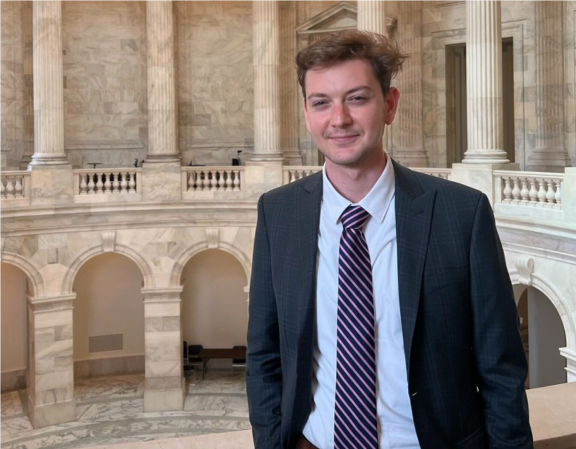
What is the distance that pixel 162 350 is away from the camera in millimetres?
22797

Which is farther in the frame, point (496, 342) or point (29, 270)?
point (29, 270)

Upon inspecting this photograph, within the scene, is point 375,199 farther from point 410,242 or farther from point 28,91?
point 28,91

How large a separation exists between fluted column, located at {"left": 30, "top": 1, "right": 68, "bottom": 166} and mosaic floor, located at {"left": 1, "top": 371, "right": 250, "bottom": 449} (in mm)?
6920

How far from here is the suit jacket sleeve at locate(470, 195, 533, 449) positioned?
2920 mm

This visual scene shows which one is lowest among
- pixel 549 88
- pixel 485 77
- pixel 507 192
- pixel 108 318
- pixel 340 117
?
pixel 108 318

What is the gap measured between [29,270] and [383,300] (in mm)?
19750

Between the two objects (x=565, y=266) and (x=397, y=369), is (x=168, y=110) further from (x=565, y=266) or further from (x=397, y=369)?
(x=397, y=369)

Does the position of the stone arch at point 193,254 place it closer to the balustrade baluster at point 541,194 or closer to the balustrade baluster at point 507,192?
the balustrade baluster at point 507,192

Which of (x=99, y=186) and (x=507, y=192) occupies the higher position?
(x=99, y=186)

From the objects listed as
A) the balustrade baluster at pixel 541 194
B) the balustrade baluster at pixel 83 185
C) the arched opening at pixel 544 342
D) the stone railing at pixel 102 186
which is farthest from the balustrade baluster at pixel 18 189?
the arched opening at pixel 544 342

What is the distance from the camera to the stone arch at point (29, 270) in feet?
68.9

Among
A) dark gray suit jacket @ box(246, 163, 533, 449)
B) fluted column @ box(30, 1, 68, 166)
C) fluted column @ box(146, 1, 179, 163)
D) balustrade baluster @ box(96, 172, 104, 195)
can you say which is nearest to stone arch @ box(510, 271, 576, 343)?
fluted column @ box(146, 1, 179, 163)

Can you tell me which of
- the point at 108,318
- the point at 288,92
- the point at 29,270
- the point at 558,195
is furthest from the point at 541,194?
the point at 108,318

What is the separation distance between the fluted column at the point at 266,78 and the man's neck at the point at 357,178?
19.8 meters
